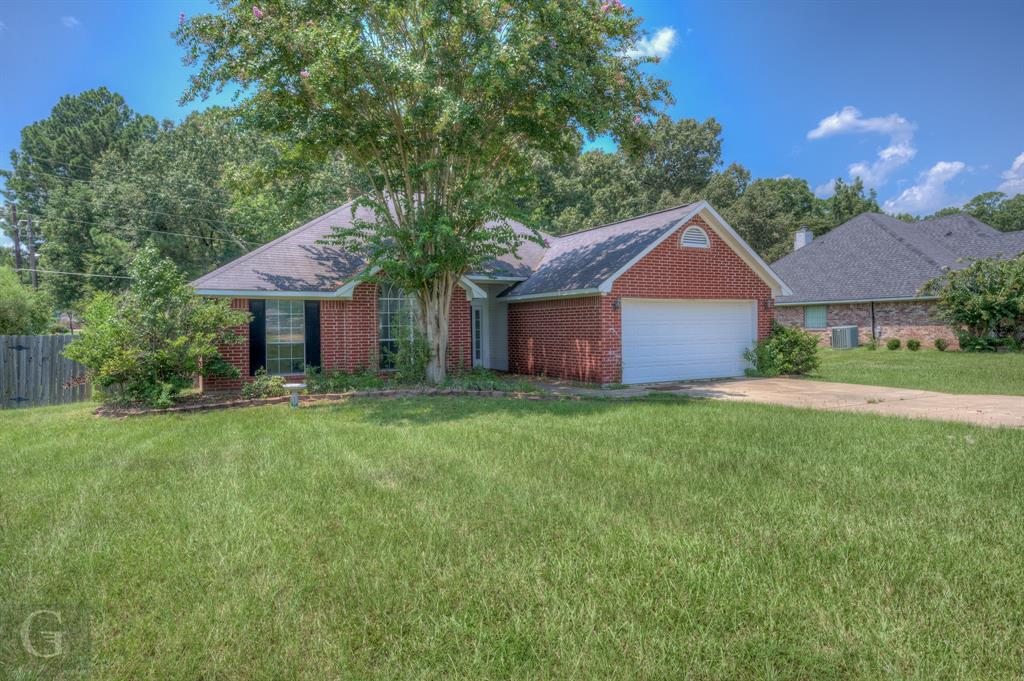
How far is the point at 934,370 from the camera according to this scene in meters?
14.8

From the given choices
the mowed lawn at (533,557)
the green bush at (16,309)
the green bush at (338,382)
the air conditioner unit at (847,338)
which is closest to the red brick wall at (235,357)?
the green bush at (338,382)

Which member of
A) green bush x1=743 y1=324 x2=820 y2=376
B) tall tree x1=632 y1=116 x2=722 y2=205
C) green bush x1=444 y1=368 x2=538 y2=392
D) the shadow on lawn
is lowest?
the shadow on lawn

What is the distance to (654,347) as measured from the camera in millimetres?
14242

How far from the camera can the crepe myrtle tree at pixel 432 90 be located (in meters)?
10.1

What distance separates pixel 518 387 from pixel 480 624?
9.14 meters

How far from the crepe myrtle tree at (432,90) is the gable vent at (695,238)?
2.73 metres

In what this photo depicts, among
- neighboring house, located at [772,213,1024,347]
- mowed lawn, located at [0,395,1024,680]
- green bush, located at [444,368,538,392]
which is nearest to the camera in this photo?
mowed lawn, located at [0,395,1024,680]

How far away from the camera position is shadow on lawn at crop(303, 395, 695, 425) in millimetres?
8914

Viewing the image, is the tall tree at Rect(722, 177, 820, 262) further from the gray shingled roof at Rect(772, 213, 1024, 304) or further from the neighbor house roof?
the neighbor house roof

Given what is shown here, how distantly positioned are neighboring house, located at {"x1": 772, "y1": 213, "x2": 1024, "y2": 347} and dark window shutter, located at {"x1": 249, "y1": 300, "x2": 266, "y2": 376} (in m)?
18.2

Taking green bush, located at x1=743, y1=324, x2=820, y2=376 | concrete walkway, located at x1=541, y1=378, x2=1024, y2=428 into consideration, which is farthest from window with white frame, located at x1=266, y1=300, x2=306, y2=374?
green bush, located at x1=743, y1=324, x2=820, y2=376

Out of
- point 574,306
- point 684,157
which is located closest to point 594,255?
point 574,306

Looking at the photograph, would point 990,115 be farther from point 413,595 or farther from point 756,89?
point 413,595

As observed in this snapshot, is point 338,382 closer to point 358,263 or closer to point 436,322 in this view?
point 436,322
